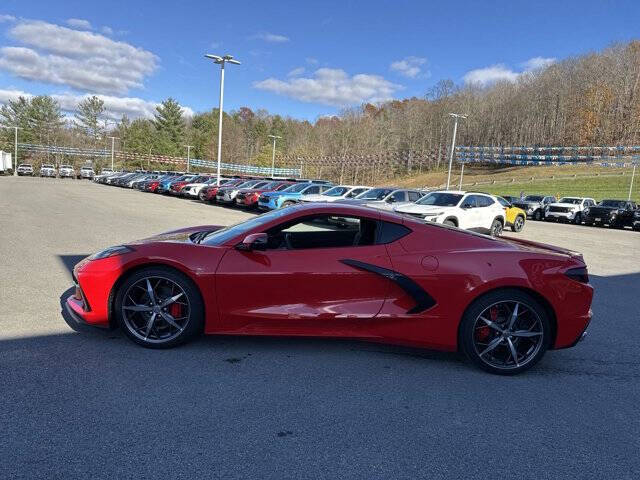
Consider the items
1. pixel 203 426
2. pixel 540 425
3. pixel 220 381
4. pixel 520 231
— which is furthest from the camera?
pixel 520 231

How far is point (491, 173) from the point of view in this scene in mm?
78688

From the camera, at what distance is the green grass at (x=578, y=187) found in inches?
1928

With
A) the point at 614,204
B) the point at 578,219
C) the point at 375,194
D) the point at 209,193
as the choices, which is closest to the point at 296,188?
the point at 375,194

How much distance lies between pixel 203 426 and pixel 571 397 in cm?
281

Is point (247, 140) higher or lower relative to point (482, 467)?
higher

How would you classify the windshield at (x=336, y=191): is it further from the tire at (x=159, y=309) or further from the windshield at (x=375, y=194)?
the tire at (x=159, y=309)

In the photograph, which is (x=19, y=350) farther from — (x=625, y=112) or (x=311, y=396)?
(x=625, y=112)

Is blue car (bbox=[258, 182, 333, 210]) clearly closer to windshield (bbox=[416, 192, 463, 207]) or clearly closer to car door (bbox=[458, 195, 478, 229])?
windshield (bbox=[416, 192, 463, 207])

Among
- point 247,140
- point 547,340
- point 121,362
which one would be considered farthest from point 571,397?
point 247,140

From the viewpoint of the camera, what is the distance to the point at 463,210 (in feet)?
49.7

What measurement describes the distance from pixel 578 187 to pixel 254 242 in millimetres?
59741

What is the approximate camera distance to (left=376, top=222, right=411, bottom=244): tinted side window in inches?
161

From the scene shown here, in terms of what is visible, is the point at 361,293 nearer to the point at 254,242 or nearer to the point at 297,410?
the point at 254,242

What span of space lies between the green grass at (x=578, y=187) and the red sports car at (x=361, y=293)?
158 feet
